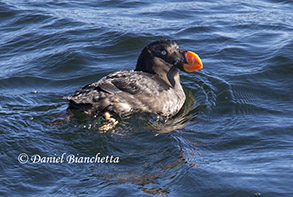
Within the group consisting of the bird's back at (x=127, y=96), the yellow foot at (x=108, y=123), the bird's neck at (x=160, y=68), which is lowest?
the yellow foot at (x=108, y=123)

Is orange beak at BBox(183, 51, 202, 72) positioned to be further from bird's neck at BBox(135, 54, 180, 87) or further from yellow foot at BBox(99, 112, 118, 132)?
yellow foot at BBox(99, 112, 118, 132)

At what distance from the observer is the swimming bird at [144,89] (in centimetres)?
661

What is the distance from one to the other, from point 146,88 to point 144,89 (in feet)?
0.11

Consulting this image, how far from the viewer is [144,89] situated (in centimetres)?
684

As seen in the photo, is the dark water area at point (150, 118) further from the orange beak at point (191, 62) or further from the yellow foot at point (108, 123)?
the orange beak at point (191, 62)

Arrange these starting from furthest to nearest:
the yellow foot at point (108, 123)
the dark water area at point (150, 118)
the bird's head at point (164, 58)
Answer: the bird's head at point (164, 58) → the yellow foot at point (108, 123) → the dark water area at point (150, 118)

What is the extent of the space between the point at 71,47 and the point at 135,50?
1106 millimetres

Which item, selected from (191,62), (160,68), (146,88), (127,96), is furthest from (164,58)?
(127,96)

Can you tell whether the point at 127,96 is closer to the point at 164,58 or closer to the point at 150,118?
the point at 150,118

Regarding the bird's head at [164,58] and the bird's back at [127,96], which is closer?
the bird's back at [127,96]

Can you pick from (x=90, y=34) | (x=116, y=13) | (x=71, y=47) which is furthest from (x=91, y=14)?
(x=71, y=47)

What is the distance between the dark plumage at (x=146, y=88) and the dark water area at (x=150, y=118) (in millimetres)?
171

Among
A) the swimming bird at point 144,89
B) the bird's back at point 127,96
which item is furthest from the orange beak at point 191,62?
the bird's back at point 127,96

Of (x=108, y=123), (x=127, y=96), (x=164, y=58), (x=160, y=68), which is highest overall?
(x=164, y=58)
